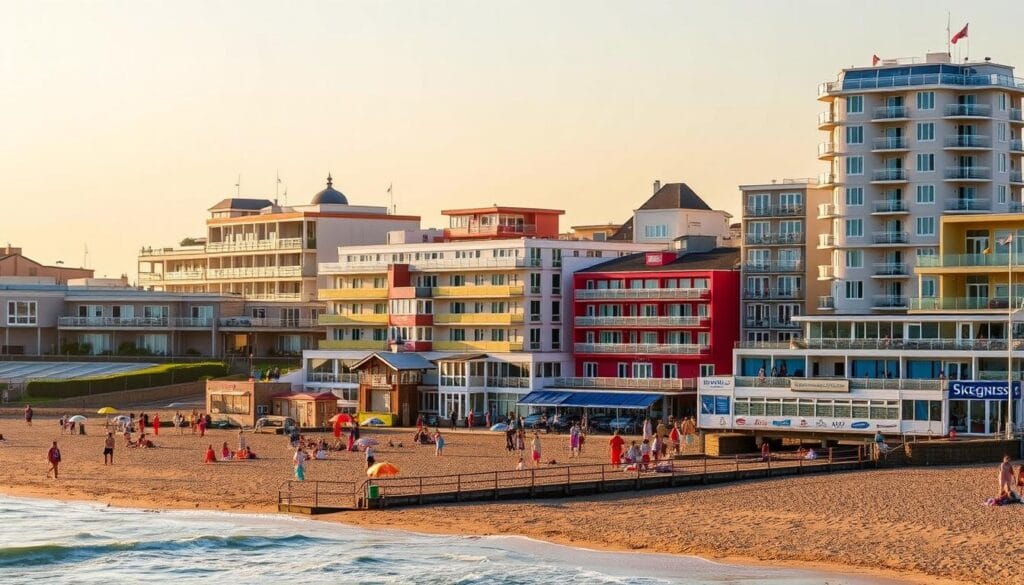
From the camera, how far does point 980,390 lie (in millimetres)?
74250

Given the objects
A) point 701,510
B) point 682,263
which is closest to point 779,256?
point 682,263

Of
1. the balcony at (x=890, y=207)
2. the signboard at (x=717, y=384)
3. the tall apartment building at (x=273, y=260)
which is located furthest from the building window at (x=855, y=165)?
the tall apartment building at (x=273, y=260)

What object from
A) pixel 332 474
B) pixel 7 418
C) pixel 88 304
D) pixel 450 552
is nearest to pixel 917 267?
pixel 332 474

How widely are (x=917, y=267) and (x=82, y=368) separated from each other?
55.5m

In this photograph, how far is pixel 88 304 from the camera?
407 ft

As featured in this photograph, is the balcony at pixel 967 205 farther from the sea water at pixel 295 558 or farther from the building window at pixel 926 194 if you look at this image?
the sea water at pixel 295 558

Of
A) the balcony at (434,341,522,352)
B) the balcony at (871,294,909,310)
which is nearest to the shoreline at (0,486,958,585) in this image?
the balcony at (434,341,522,352)

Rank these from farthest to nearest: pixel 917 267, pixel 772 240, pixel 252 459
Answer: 1. pixel 772 240
2. pixel 917 267
3. pixel 252 459

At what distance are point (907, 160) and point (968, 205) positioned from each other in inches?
150

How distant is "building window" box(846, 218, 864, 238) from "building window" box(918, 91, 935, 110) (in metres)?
6.53

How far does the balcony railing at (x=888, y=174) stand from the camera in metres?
89.3

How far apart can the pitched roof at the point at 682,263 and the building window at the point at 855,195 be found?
25.7 ft

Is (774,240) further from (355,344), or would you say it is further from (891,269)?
(355,344)

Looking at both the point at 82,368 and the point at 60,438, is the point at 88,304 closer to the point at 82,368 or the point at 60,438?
the point at 82,368
